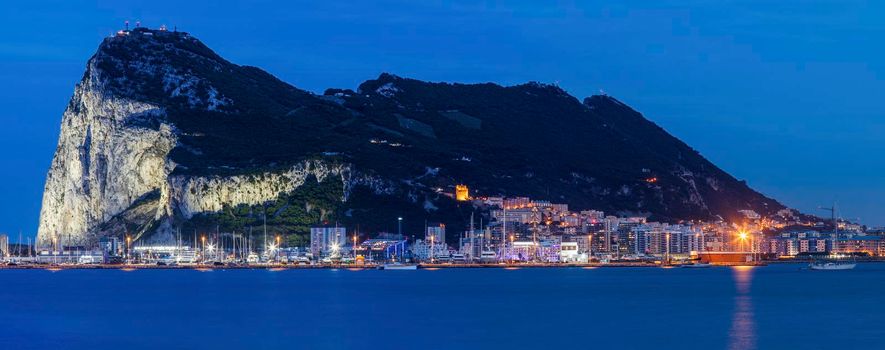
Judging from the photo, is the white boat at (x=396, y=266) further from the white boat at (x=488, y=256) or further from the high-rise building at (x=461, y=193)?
the high-rise building at (x=461, y=193)

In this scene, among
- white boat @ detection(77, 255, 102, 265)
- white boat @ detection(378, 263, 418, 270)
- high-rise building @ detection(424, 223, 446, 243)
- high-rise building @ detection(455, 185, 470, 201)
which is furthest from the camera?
high-rise building @ detection(455, 185, 470, 201)

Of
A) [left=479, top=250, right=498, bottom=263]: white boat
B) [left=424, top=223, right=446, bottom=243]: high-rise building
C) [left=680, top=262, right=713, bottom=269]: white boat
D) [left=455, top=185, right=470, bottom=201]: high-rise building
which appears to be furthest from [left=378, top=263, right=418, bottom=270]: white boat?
[left=680, top=262, right=713, bottom=269]: white boat

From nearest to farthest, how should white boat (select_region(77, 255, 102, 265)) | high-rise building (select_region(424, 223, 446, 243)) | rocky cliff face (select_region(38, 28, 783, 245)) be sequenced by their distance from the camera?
white boat (select_region(77, 255, 102, 265))
rocky cliff face (select_region(38, 28, 783, 245))
high-rise building (select_region(424, 223, 446, 243))

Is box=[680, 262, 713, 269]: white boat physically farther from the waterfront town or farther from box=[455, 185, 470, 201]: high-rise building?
box=[455, 185, 470, 201]: high-rise building

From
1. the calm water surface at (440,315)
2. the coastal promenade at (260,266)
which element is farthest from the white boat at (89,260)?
the calm water surface at (440,315)

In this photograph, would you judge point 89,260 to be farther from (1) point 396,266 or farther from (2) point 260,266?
(1) point 396,266

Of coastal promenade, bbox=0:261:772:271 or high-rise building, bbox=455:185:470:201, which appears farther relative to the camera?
high-rise building, bbox=455:185:470:201

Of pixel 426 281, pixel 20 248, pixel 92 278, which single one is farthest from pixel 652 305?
pixel 20 248
